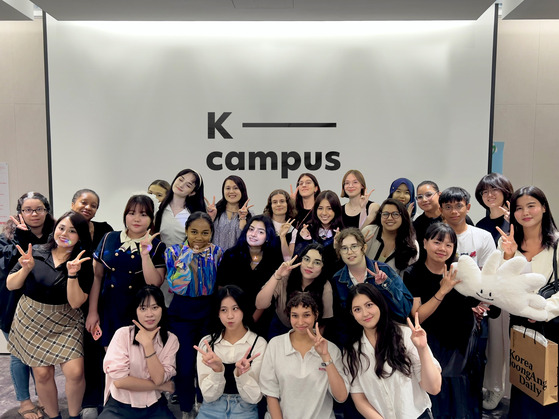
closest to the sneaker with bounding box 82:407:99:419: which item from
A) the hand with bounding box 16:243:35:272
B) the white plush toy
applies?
the hand with bounding box 16:243:35:272

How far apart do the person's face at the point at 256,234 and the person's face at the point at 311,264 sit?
39cm

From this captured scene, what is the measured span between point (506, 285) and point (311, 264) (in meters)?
1.12

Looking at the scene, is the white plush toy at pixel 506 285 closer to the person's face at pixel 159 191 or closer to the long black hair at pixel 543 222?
the long black hair at pixel 543 222

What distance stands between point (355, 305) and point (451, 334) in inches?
28.7

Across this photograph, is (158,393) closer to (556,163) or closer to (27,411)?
(27,411)

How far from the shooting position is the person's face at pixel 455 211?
3.22 metres

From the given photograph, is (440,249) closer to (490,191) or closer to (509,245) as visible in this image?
(509,245)

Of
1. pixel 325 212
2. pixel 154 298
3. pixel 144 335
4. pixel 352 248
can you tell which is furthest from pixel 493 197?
pixel 144 335

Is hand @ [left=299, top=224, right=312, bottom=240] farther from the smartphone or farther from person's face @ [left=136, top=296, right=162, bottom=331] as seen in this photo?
the smartphone

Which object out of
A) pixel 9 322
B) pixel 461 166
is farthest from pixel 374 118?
pixel 9 322

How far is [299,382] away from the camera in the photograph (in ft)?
8.48

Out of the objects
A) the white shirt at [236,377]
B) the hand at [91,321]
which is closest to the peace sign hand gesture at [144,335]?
the white shirt at [236,377]

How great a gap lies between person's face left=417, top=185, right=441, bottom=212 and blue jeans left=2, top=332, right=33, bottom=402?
10.7 ft

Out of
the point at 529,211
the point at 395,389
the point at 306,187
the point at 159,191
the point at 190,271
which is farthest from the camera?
the point at 159,191
